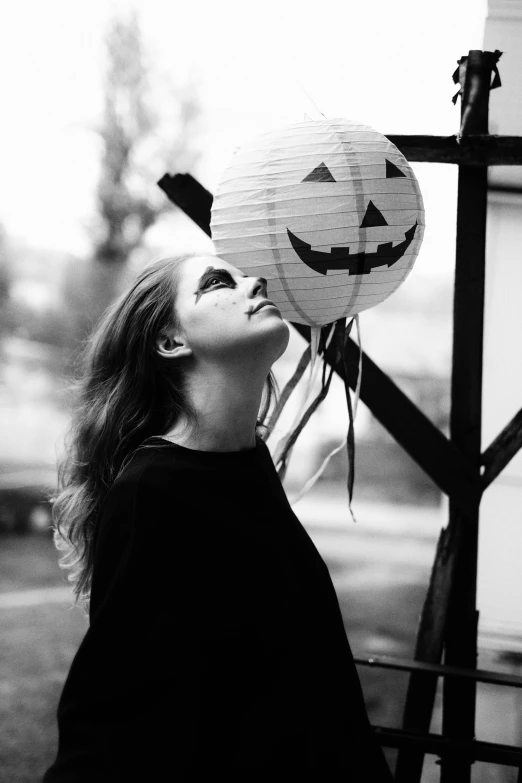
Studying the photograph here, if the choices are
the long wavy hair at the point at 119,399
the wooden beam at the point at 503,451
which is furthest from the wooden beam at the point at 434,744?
the long wavy hair at the point at 119,399

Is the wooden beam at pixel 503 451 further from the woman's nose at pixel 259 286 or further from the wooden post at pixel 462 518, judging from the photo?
the woman's nose at pixel 259 286

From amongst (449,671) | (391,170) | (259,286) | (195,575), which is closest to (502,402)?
(449,671)

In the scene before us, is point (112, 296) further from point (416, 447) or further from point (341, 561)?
point (416, 447)

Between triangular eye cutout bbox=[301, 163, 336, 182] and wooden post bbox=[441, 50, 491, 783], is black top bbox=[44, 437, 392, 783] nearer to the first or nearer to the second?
triangular eye cutout bbox=[301, 163, 336, 182]

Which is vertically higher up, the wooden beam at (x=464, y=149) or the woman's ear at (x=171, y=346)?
the wooden beam at (x=464, y=149)

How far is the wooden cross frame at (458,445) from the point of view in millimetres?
1765

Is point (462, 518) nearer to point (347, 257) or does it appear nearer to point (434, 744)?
point (434, 744)

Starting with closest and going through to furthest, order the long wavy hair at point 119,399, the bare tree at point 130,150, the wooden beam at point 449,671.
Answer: the long wavy hair at point 119,399, the wooden beam at point 449,671, the bare tree at point 130,150

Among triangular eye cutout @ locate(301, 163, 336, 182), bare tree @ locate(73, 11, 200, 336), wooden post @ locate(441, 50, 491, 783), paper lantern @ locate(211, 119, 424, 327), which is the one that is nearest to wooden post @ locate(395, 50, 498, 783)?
wooden post @ locate(441, 50, 491, 783)

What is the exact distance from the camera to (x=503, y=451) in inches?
75.2

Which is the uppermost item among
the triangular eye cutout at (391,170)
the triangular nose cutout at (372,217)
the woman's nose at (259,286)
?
the triangular eye cutout at (391,170)

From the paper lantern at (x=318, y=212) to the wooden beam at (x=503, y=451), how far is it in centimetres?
73

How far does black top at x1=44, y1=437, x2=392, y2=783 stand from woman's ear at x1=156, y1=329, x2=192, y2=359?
0.45ft

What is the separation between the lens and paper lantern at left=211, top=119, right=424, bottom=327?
4.13ft
